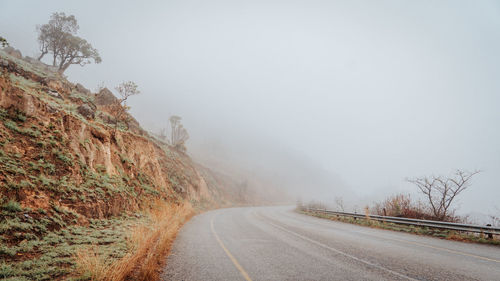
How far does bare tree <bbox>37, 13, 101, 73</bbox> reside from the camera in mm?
28391

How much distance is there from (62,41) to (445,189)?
44589 millimetres

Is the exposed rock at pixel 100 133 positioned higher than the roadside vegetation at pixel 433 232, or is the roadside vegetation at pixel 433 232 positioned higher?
the exposed rock at pixel 100 133

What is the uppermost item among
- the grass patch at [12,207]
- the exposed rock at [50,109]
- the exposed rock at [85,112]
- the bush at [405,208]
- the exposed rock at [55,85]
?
the exposed rock at [55,85]

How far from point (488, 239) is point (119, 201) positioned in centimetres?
1635

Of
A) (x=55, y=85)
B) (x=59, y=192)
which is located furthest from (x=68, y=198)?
(x=55, y=85)

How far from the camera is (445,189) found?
39.9ft

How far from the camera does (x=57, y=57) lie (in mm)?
29172

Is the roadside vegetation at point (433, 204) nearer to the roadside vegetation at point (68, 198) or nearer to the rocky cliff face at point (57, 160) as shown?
the roadside vegetation at point (68, 198)

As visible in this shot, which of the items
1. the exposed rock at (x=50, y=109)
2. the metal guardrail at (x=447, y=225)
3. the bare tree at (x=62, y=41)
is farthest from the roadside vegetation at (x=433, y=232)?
the bare tree at (x=62, y=41)

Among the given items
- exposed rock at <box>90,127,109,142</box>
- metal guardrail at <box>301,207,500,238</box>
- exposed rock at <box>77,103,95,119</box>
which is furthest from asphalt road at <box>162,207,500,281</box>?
exposed rock at <box>77,103,95,119</box>

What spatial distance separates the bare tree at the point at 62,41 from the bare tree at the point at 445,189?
42.1 m

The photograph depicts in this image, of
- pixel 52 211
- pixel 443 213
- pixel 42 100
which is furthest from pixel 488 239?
pixel 42 100

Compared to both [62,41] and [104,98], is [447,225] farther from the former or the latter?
[62,41]

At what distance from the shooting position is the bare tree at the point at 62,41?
1118 inches
